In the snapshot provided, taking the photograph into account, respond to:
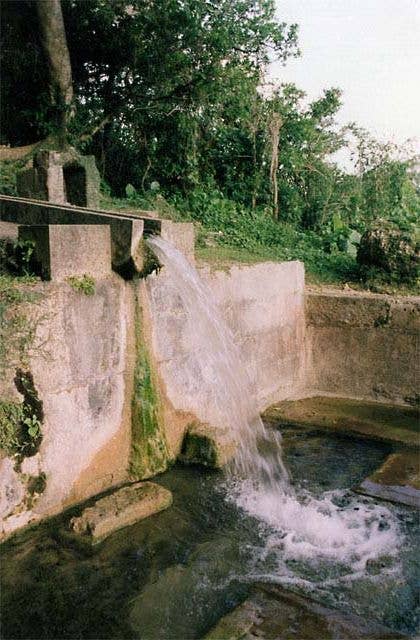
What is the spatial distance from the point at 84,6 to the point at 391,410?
823cm

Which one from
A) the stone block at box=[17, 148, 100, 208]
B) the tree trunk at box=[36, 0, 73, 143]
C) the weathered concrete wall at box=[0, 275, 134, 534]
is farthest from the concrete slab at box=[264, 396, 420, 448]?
the tree trunk at box=[36, 0, 73, 143]

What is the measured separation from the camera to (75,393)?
3885mm

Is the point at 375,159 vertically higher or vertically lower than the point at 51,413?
higher

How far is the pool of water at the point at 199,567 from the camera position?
2.89 meters

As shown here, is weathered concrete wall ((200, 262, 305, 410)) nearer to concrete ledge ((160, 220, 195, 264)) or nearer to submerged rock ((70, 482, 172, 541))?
concrete ledge ((160, 220, 195, 264))

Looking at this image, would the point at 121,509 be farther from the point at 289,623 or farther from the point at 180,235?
the point at 180,235

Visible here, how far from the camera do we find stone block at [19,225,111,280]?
3.77 metres

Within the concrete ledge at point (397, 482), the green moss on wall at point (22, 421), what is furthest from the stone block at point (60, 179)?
the concrete ledge at point (397, 482)

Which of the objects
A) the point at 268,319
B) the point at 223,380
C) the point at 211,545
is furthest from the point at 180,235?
the point at 211,545

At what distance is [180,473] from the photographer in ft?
14.6

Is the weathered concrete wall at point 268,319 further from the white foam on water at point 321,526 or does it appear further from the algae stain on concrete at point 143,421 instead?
the white foam on water at point 321,526

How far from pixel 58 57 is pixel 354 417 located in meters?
7.11

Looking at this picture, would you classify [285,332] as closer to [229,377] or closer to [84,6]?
[229,377]

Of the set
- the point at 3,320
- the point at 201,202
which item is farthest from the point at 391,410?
the point at 201,202
